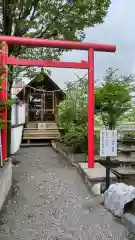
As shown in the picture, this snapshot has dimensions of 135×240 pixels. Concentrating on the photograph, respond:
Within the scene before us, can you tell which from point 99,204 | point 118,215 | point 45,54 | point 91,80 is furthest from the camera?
point 45,54

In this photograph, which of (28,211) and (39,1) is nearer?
→ (28,211)

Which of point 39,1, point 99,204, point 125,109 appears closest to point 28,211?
point 99,204

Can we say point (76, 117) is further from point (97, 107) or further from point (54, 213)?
point (54, 213)

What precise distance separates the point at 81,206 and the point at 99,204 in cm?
32

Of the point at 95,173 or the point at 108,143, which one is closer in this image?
the point at 108,143

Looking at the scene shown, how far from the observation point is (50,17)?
729cm

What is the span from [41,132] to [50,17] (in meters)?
7.51

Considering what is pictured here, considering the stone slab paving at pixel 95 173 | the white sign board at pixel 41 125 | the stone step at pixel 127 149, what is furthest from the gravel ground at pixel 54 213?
the white sign board at pixel 41 125

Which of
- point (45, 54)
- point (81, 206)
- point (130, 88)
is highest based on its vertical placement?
point (45, 54)

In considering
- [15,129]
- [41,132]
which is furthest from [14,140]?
[41,132]

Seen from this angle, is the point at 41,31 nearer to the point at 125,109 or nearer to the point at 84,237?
the point at 125,109

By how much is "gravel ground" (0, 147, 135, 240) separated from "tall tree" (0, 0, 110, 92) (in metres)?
3.53

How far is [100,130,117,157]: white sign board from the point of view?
4.65 metres

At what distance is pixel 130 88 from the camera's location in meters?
5.75
